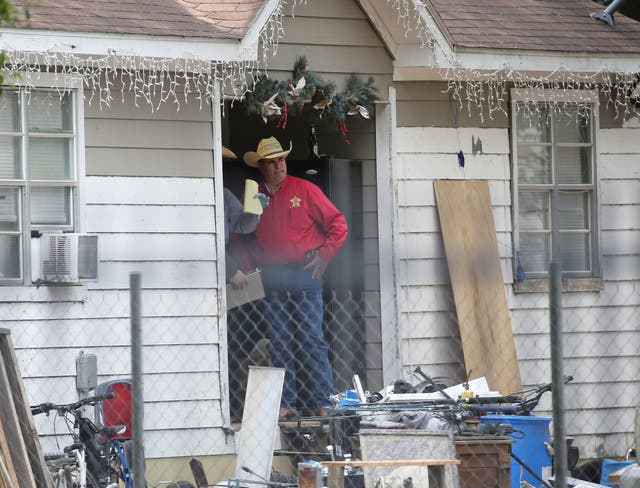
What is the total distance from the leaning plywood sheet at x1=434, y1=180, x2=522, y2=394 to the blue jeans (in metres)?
1.20

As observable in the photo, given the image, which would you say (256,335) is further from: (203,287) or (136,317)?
(136,317)

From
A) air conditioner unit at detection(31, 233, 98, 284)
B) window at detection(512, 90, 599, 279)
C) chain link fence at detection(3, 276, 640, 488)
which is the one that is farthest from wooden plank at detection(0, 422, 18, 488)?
window at detection(512, 90, 599, 279)

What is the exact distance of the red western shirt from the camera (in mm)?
9555

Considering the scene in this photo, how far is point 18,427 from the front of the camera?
22.0 feet

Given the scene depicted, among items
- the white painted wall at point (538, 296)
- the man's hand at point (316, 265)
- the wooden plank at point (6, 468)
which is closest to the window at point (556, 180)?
the white painted wall at point (538, 296)

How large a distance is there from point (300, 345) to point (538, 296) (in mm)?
2266

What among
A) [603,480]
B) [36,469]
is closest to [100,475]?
[36,469]

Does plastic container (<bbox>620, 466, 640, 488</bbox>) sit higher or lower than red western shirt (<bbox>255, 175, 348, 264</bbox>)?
lower

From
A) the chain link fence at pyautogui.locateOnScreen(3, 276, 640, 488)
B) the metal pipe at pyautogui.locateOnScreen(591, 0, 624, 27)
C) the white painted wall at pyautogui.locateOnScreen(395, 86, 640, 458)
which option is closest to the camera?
the chain link fence at pyautogui.locateOnScreen(3, 276, 640, 488)

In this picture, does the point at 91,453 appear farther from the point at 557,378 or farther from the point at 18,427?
the point at 557,378

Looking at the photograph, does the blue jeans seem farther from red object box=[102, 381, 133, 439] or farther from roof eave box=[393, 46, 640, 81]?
roof eave box=[393, 46, 640, 81]

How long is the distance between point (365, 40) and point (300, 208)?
1.46 metres

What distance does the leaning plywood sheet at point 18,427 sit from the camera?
6637mm

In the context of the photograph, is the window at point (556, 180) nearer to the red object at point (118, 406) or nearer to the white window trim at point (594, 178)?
the white window trim at point (594, 178)
